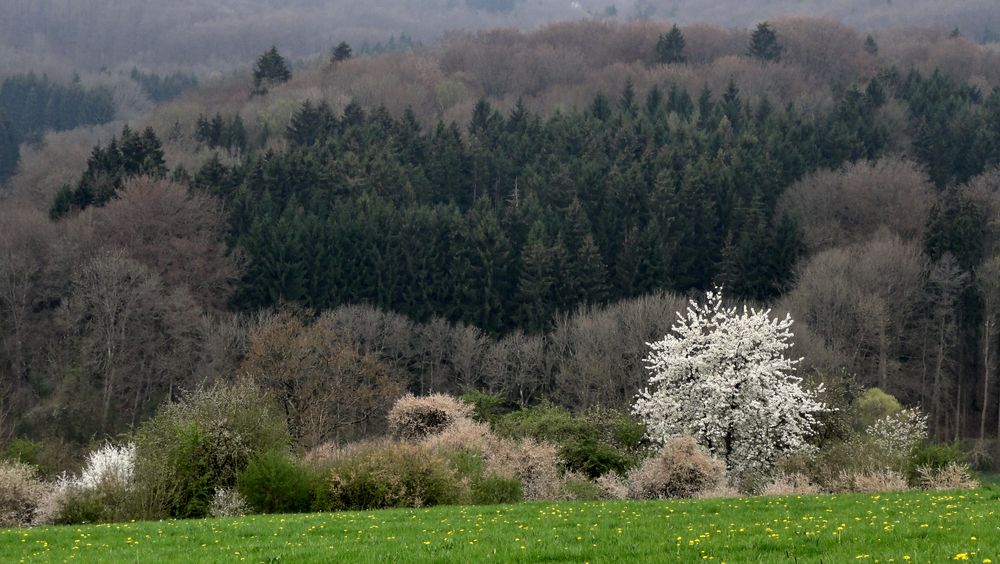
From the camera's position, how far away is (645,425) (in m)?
39.4

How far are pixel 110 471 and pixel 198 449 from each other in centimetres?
238

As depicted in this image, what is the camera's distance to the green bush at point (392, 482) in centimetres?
2564

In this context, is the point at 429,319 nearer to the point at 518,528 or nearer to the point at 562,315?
the point at 562,315

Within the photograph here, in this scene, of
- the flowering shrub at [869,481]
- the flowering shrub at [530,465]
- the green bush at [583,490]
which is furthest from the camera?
the flowering shrub at [530,465]

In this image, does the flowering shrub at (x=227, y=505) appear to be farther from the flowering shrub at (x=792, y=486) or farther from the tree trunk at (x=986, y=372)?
the tree trunk at (x=986, y=372)

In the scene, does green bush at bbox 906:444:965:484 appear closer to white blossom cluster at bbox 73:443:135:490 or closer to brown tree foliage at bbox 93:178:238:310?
white blossom cluster at bbox 73:443:135:490

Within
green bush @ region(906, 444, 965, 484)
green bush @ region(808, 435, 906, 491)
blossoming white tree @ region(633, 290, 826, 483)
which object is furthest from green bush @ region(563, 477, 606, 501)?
green bush @ region(906, 444, 965, 484)

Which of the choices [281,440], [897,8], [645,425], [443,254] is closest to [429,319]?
[443,254]

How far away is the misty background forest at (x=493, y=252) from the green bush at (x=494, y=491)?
→ 1477 cm

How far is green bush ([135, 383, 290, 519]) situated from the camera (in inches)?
1022

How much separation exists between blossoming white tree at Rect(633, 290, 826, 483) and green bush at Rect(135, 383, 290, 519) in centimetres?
1379

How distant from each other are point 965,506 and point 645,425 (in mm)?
22058

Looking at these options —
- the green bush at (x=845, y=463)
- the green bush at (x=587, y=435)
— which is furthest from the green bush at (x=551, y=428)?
the green bush at (x=845, y=463)

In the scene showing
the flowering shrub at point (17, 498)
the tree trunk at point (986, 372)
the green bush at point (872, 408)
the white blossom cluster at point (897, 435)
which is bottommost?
the tree trunk at point (986, 372)
